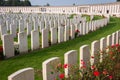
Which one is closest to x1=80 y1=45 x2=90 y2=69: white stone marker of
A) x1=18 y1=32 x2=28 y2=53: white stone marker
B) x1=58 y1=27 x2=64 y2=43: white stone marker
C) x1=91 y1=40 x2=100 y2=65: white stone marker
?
x1=91 y1=40 x2=100 y2=65: white stone marker

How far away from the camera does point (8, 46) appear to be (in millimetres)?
7715

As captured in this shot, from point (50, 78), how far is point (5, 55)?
12.7ft

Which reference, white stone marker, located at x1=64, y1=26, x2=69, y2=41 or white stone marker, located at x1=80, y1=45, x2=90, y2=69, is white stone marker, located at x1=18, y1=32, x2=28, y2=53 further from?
white stone marker, located at x1=80, y1=45, x2=90, y2=69

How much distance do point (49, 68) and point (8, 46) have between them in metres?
3.94

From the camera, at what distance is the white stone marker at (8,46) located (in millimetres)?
7529

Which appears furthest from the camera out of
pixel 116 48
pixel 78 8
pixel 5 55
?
pixel 78 8

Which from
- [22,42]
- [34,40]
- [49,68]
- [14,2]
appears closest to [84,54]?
[49,68]

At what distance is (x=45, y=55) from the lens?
8.22m

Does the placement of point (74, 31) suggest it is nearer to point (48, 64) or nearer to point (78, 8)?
point (48, 64)

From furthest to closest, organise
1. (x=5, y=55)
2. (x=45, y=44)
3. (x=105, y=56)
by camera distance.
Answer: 1. (x=45, y=44)
2. (x=5, y=55)
3. (x=105, y=56)

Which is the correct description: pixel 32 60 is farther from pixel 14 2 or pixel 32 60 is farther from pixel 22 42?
pixel 14 2

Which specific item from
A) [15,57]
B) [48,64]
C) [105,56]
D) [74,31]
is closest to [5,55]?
[15,57]

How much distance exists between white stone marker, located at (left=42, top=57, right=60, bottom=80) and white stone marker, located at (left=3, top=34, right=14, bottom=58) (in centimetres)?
362

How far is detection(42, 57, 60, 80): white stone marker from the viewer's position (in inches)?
159
